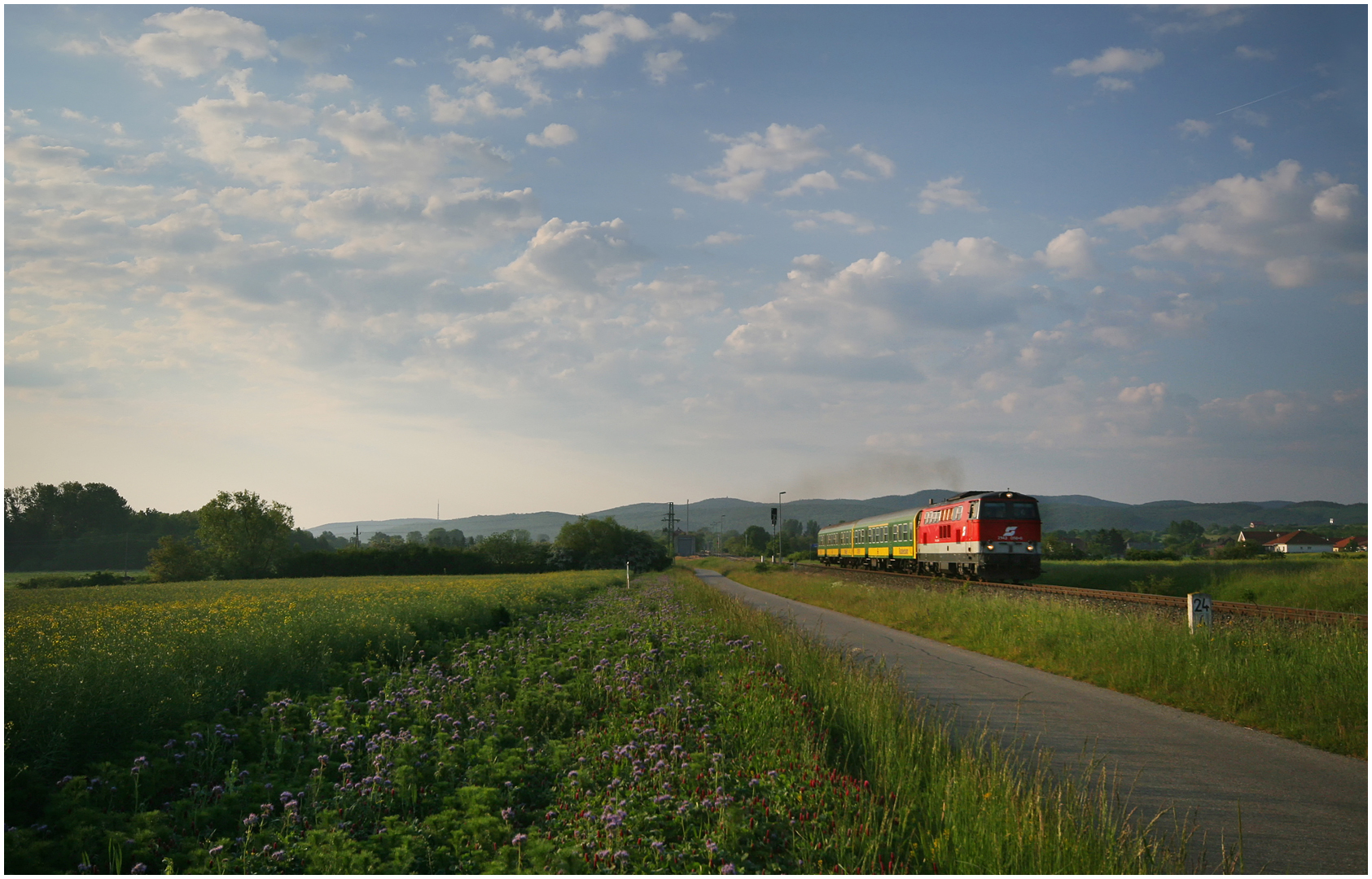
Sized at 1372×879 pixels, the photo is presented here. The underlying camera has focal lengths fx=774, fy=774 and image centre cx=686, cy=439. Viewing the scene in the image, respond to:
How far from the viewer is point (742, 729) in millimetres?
6672

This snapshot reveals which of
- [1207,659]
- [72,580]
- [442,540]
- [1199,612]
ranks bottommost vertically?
[442,540]

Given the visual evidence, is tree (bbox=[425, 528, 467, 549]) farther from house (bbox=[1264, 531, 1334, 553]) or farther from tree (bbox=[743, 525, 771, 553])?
house (bbox=[1264, 531, 1334, 553])

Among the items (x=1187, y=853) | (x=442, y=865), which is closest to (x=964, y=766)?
(x=1187, y=853)

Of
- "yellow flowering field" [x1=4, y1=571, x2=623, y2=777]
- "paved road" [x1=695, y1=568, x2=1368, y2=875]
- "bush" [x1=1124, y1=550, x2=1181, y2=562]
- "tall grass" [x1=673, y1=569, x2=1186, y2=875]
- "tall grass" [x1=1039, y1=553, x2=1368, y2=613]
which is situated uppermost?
"yellow flowering field" [x1=4, y1=571, x2=623, y2=777]

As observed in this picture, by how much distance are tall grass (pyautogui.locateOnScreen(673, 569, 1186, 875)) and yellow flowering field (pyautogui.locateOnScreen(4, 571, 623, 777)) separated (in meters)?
6.07

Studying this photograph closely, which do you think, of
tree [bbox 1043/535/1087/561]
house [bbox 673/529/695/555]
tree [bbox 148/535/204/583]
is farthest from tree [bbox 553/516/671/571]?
house [bbox 673/529/695/555]

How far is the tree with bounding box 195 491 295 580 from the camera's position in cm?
7238

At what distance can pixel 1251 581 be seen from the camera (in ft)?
84.4

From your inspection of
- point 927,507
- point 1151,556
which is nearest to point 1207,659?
point 927,507

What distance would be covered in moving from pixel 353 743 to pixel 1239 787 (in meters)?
7.51

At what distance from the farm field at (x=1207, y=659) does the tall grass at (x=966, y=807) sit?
3.78m

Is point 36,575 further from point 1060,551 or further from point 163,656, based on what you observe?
point 1060,551

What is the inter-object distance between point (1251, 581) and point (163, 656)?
30114 mm

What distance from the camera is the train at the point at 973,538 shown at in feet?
96.6
